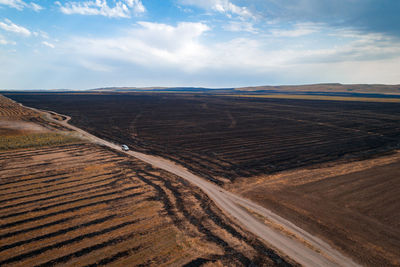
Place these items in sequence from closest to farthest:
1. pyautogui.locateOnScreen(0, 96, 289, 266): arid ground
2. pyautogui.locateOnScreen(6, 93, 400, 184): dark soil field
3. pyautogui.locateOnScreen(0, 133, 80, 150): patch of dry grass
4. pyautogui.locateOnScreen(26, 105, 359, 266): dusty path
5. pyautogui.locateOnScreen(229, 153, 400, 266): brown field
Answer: pyautogui.locateOnScreen(0, 96, 289, 266): arid ground
pyautogui.locateOnScreen(26, 105, 359, 266): dusty path
pyautogui.locateOnScreen(229, 153, 400, 266): brown field
pyautogui.locateOnScreen(6, 93, 400, 184): dark soil field
pyautogui.locateOnScreen(0, 133, 80, 150): patch of dry grass

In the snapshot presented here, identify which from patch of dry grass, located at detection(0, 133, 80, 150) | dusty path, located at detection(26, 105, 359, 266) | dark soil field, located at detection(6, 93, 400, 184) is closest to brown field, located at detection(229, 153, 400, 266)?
dusty path, located at detection(26, 105, 359, 266)

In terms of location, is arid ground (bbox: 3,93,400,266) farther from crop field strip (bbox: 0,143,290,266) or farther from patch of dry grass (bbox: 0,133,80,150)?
patch of dry grass (bbox: 0,133,80,150)

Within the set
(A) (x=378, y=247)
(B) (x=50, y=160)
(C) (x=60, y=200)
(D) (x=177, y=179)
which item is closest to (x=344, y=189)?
(A) (x=378, y=247)

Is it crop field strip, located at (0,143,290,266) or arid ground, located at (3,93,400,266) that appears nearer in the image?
crop field strip, located at (0,143,290,266)

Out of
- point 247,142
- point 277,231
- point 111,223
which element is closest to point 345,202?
point 277,231

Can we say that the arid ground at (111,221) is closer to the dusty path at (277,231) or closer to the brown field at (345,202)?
the dusty path at (277,231)

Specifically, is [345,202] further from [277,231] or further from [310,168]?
[277,231]
